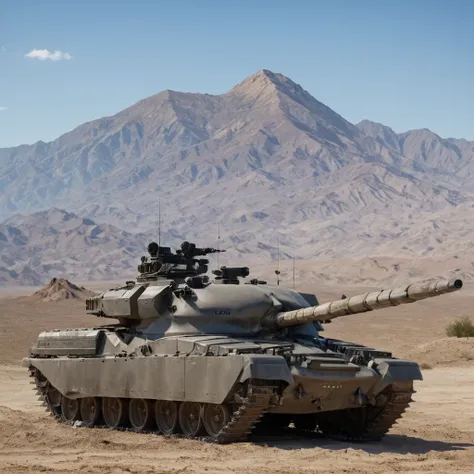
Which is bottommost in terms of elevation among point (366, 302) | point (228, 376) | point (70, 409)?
point (70, 409)

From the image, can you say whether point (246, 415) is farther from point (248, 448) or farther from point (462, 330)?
point (462, 330)

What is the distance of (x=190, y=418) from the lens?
17594 millimetres

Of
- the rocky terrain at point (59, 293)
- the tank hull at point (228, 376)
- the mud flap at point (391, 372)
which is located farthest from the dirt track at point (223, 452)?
the rocky terrain at point (59, 293)

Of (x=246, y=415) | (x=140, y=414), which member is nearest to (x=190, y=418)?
(x=140, y=414)

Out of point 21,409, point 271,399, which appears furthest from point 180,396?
point 21,409

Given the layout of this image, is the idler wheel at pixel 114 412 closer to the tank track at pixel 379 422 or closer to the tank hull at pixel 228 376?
the tank hull at pixel 228 376

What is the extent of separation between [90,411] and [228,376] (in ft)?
15.2

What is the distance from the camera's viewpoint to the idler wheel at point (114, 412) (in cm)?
1892

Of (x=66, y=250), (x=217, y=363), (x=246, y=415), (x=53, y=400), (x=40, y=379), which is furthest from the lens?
(x=66, y=250)

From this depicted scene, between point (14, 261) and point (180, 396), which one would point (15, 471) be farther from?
point (14, 261)

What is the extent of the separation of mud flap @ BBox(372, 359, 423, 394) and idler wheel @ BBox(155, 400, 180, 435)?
3276 mm

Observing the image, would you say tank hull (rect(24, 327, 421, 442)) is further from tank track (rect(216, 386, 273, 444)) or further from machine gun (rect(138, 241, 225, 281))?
machine gun (rect(138, 241, 225, 281))

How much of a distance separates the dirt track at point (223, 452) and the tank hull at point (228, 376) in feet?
1.98

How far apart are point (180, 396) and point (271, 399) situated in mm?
1709
